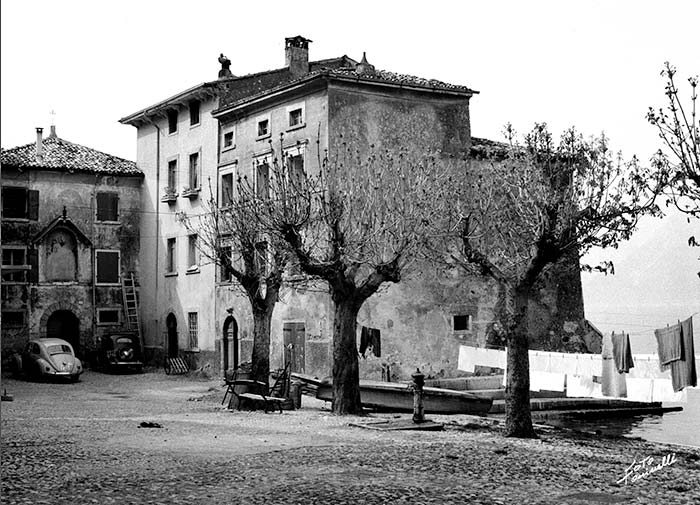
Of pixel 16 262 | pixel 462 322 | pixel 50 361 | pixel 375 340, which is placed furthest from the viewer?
pixel 16 262

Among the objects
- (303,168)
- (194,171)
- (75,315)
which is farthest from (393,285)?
(75,315)

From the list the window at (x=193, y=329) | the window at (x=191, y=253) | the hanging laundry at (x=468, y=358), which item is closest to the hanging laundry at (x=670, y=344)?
the hanging laundry at (x=468, y=358)

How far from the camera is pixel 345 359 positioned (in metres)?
22.1

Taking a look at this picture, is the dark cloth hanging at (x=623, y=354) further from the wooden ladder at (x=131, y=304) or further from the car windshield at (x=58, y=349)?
the wooden ladder at (x=131, y=304)

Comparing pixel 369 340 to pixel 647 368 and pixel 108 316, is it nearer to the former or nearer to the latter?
pixel 647 368

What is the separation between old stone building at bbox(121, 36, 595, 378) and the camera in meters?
32.1

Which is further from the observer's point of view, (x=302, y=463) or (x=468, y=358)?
(x=468, y=358)

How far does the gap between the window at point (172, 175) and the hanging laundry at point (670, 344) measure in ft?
91.3

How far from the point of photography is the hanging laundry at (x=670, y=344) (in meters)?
17.4

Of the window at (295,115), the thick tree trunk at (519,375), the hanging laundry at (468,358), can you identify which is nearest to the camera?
the thick tree trunk at (519,375)

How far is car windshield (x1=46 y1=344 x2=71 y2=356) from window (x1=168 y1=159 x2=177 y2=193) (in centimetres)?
931

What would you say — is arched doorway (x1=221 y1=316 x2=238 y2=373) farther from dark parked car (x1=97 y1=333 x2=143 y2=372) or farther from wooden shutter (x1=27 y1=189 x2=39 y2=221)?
wooden shutter (x1=27 y1=189 x2=39 y2=221)

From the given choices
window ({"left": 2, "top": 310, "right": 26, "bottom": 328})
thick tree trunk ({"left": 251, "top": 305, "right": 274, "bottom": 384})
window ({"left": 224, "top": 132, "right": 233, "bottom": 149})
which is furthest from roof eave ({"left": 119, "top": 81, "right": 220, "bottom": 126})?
thick tree trunk ({"left": 251, "top": 305, "right": 274, "bottom": 384})

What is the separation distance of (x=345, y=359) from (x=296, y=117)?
45.4 feet
